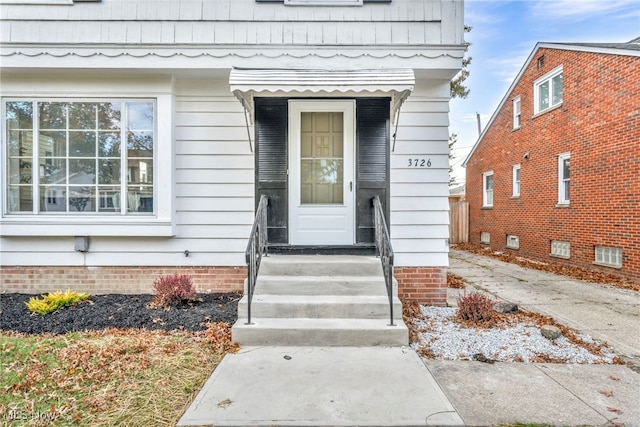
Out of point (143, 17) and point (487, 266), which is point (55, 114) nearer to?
point (143, 17)

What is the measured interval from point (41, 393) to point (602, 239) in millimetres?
9870

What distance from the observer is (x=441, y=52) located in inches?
191

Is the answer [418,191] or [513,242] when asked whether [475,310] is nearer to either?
[418,191]

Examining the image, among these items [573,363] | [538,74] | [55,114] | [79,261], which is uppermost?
[538,74]

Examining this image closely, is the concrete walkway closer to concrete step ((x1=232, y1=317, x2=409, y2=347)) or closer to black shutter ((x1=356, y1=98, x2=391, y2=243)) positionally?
concrete step ((x1=232, y1=317, x2=409, y2=347))

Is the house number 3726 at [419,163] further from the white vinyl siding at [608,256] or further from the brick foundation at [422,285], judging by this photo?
the white vinyl siding at [608,256]

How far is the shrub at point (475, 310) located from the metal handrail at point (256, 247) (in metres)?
2.55

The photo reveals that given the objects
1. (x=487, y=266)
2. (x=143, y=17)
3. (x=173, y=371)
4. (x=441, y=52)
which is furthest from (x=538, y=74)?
(x=173, y=371)

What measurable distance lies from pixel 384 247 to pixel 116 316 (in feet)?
10.8

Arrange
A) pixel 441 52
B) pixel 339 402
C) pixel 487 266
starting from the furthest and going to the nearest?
1. pixel 487 266
2. pixel 441 52
3. pixel 339 402

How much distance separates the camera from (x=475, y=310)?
438 cm

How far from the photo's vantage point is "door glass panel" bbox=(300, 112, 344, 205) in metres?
5.23

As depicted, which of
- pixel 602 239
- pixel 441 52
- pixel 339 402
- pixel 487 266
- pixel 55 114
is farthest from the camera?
pixel 487 266

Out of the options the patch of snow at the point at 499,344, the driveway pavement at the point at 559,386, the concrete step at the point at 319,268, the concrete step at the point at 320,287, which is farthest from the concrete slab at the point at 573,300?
the concrete step at the point at 319,268
